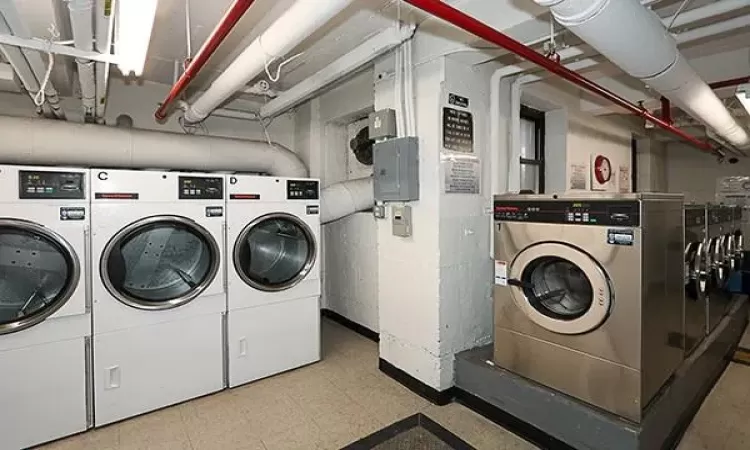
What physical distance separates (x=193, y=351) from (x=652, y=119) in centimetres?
401

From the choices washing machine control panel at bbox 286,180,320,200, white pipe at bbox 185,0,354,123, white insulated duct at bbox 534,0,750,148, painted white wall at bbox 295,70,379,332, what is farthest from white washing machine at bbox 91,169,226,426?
white insulated duct at bbox 534,0,750,148

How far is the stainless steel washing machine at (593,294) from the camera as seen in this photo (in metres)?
1.89

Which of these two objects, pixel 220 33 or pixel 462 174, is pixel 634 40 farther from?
pixel 220 33

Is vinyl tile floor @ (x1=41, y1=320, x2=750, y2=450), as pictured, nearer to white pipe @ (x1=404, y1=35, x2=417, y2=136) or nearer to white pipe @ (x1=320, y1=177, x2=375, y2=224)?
white pipe @ (x1=320, y1=177, x2=375, y2=224)

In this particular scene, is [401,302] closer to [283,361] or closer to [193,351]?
[283,361]

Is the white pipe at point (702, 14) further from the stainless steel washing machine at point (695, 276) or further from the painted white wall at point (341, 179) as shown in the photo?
the painted white wall at point (341, 179)

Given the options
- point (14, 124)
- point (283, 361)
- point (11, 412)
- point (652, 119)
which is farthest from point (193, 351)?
point (652, 119)

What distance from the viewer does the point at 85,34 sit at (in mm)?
1795

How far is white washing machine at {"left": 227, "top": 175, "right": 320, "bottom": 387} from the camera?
288 cm

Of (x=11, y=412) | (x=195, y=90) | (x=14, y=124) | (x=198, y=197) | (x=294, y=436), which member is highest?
(x=195, y=90)

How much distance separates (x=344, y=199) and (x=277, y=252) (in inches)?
30.1

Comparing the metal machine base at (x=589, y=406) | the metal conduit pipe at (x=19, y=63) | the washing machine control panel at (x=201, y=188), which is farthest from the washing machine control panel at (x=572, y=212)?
the metal conduit pipe at (x=19, y=63)

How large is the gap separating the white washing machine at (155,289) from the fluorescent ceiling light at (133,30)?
84 cm

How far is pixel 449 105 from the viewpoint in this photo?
8.48 ft
